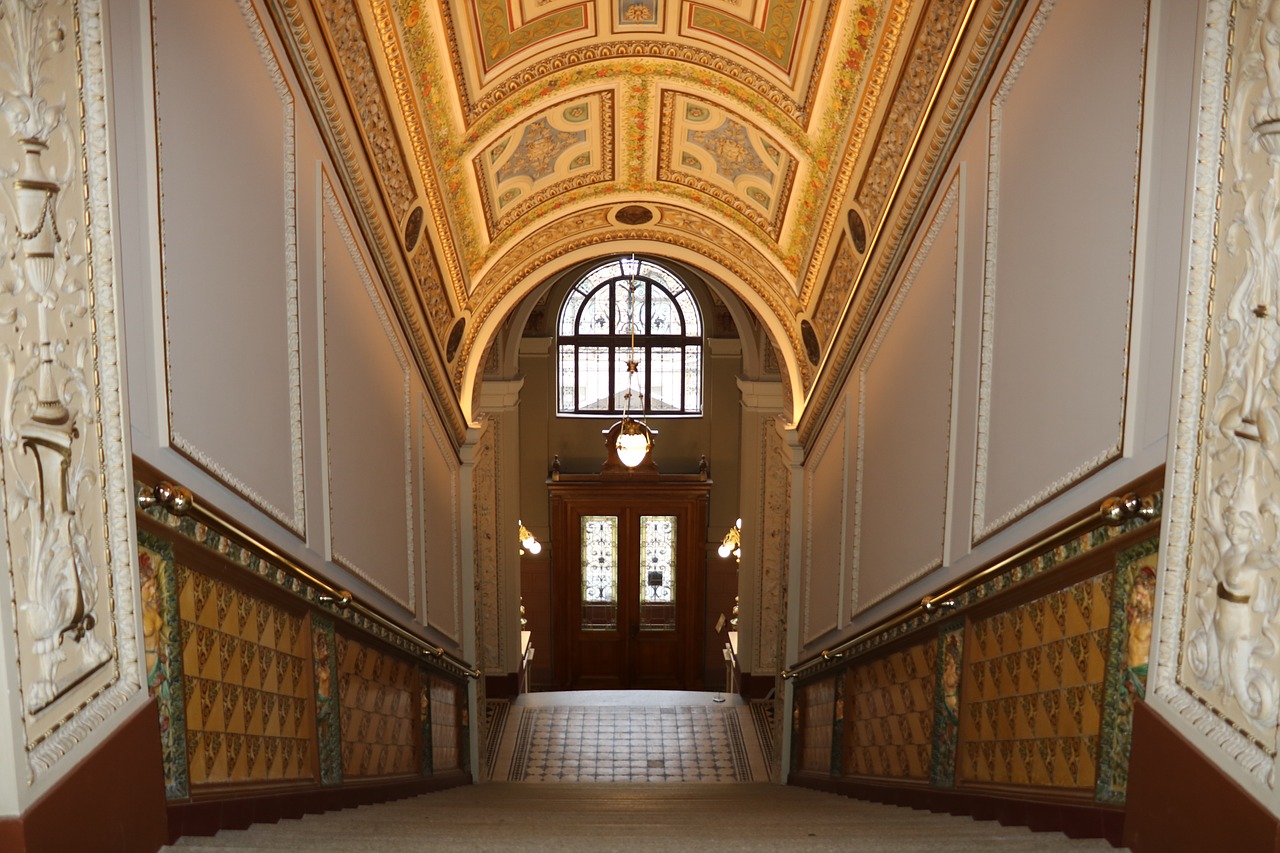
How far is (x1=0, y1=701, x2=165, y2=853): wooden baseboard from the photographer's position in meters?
2.02

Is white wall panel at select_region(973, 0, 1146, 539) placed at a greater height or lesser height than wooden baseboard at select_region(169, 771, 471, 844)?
greater

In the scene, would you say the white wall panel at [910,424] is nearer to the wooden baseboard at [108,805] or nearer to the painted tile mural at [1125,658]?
the painted tile mural at [1125,658]

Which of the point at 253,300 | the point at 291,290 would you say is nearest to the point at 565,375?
the point at 291,290

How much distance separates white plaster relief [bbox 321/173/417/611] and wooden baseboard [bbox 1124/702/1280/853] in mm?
3257

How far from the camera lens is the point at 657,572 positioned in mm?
16609

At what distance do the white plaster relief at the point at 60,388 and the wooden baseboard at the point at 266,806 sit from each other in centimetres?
76

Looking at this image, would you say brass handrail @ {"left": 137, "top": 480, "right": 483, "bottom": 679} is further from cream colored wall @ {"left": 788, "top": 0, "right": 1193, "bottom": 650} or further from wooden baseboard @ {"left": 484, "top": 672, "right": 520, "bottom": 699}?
wooden baseboard @ {"left": 484, "top": 672, "right": 520, "bottom": 699}

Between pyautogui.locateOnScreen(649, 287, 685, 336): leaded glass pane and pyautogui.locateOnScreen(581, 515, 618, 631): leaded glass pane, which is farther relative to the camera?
pyautogui.locateOnScreen(649, 287, 685, 336): leaded glass pane

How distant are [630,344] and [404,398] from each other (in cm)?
980

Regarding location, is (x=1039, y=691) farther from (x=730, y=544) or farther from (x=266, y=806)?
(x=730, y=544)

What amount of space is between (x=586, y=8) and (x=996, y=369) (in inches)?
145

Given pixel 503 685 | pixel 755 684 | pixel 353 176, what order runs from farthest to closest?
pixel 503 685 < pixel 755 684 < pixel 353 176

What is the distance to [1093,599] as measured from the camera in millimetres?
3164

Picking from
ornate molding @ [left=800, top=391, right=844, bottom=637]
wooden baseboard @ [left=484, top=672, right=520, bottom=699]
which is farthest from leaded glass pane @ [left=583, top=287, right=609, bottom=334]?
ornate molding @ [left=800, top=391, right=844, bottom=637]
